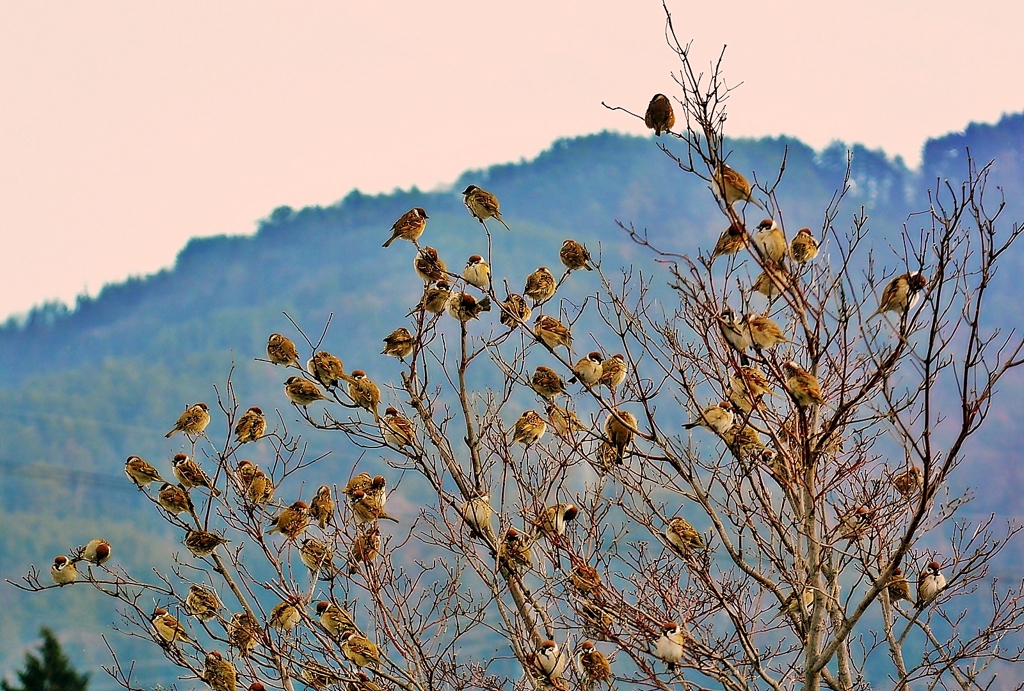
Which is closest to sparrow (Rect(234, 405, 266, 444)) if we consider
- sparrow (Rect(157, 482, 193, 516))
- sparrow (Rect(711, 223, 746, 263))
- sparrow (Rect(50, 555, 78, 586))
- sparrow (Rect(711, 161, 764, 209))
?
sparrow (Rect(157, 482, 193, 516))

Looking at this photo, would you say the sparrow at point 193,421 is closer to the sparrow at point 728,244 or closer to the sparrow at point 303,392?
the sparrow at point 303,392

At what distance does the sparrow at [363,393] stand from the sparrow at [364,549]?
0.33 m

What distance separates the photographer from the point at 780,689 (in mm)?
2549

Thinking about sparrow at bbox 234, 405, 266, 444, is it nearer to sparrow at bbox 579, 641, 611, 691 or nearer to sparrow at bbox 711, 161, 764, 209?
sparrow at bbox 579, 641, 611, 691

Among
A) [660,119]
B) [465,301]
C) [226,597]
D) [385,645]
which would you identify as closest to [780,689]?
A: [385,645]

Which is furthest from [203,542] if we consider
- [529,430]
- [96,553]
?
[529,430]

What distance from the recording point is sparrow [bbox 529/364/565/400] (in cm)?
284

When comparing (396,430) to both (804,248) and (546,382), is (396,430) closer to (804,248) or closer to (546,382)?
(546,382)

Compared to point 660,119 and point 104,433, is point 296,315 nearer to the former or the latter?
point 104,433

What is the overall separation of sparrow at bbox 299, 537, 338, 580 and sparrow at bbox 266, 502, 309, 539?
48 mm

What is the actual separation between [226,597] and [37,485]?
17.1 meters

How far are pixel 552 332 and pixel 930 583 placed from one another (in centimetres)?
125

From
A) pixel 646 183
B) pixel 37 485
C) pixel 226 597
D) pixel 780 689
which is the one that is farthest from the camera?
pixel 646 183

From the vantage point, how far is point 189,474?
2979 millimetres
